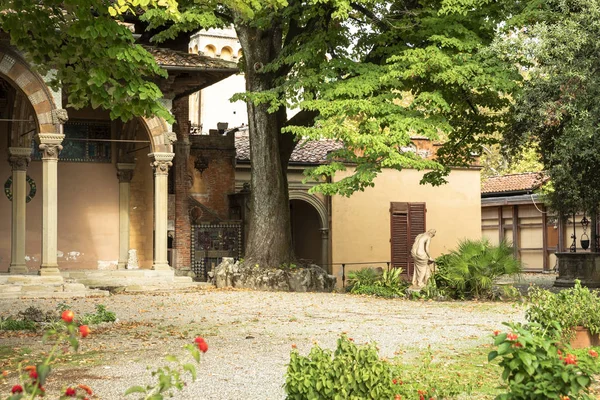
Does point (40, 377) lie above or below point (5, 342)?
above

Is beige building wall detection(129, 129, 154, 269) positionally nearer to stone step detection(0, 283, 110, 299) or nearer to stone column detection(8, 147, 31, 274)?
stone column detection(8, 147, 31, 274)

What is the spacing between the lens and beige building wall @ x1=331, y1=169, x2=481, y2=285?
26.6 metres

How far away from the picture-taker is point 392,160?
54.6 feet

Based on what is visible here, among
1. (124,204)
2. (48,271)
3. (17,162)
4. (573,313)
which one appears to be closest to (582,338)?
(573,313)

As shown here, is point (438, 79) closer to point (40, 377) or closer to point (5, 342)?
point (5, 342)

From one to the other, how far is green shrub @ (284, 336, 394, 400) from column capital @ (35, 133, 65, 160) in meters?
13.9

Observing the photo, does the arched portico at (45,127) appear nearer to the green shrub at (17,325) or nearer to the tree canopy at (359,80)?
the tree canopy at (359,80)

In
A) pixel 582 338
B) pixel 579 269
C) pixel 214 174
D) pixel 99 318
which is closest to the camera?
pixel 582 338

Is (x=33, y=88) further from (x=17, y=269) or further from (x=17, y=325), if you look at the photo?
(x=17, y=325)

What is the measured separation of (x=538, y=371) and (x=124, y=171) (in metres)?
19.6

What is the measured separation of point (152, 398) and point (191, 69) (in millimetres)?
16946

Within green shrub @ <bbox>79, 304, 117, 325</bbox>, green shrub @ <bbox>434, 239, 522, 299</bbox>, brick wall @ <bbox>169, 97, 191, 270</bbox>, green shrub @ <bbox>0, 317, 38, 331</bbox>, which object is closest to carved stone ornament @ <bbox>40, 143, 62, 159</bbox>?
brick wall @ <bbox>169, 97, 191, 270</bbox>

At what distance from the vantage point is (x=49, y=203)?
1817 centimetres

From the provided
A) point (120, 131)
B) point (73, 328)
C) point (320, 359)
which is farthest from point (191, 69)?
point (73, 328)
